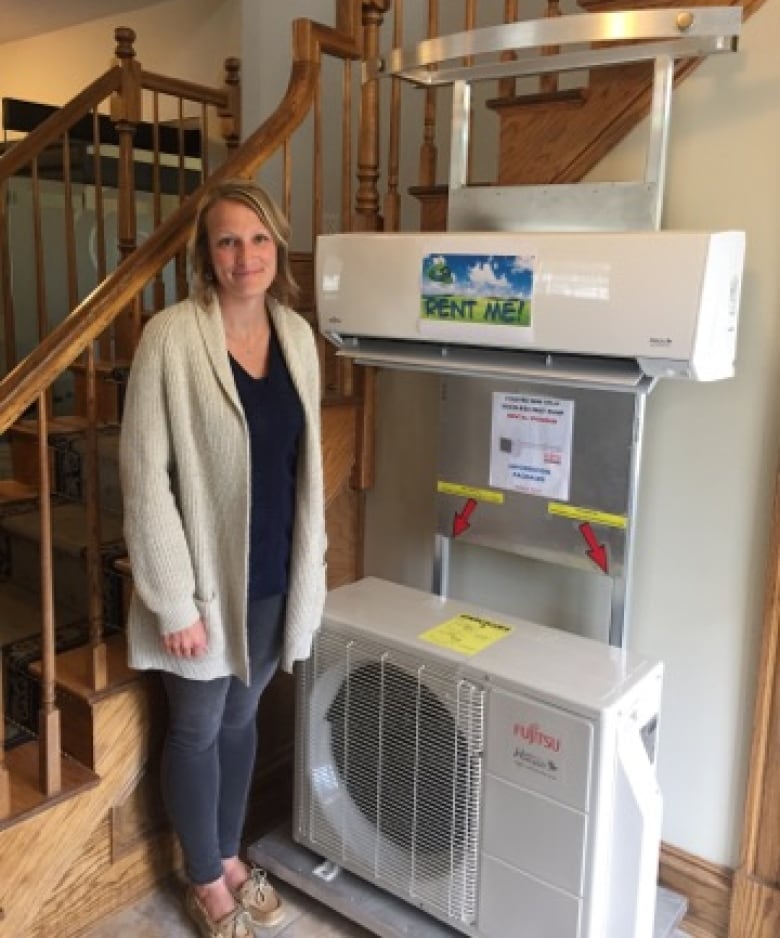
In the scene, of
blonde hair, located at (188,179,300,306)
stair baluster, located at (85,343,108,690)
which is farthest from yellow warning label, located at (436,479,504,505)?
stair baluster, located at (85,343,108,690)

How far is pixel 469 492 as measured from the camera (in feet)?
6.43

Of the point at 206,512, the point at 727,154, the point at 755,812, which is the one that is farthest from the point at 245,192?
the point at 755,812

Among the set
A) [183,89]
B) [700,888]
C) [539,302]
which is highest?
[183,89]

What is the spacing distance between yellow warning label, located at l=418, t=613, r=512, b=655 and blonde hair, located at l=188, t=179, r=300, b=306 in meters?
0.78

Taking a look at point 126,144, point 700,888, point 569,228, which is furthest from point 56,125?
point 700,888

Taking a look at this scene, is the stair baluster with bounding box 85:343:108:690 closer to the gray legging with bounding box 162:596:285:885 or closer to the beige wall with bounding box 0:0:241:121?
the gray legging with bounding box 162:596:285:885

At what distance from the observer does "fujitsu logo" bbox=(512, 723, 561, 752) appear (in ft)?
5.06

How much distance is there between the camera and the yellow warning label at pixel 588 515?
175 centimetres

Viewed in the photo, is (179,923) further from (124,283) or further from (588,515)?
(124,283)

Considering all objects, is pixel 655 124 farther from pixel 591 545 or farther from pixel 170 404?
pixel 170 404

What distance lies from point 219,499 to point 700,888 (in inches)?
51.7

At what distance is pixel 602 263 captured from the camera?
1.47m

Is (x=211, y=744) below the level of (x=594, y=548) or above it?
below

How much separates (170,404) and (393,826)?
971mm
